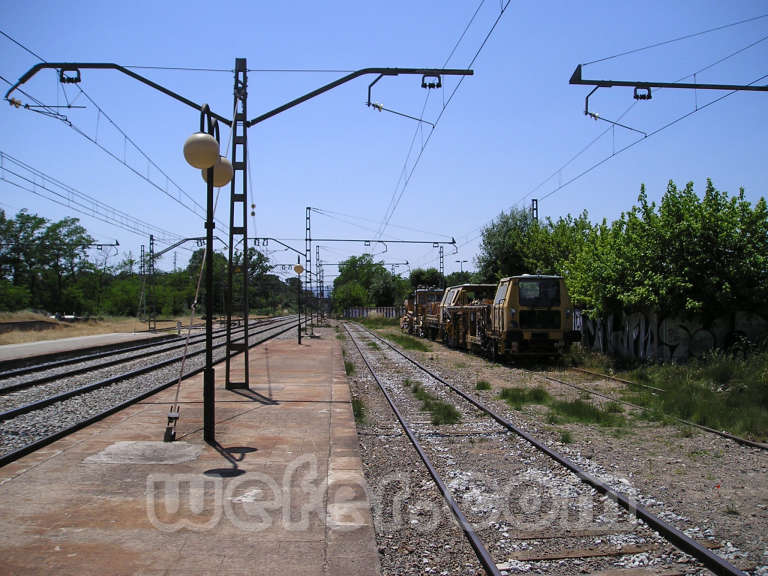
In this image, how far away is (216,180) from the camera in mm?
9727

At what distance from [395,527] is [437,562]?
2.75ft

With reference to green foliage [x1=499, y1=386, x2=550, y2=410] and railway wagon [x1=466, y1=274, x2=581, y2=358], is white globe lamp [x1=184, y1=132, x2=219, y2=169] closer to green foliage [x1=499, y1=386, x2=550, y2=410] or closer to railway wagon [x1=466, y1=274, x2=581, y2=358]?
green foliage [x1=499, y1=386, x2=550, y2=410]

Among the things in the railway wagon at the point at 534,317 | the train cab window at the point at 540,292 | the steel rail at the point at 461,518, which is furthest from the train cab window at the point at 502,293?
the steel rail at the point at 461,518

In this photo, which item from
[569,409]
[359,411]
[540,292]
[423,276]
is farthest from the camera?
[423,276]

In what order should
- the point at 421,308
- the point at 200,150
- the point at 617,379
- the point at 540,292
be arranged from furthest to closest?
1. the point at 421,308
2. the point at 540,292
3. the point at 617,379
4. the point at 200,150

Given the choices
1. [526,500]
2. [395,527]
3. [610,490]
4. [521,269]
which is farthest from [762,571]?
[521,269]

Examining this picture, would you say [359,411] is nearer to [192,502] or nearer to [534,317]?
[192,502]

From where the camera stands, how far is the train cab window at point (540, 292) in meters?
20.9

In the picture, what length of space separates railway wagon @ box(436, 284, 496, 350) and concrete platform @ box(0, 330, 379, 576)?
726 inches

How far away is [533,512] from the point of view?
20.0 ft

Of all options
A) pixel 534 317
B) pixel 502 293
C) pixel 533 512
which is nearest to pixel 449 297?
pixel 502 293

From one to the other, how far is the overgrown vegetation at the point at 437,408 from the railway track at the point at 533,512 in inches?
22.5

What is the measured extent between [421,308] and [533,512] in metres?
36.0

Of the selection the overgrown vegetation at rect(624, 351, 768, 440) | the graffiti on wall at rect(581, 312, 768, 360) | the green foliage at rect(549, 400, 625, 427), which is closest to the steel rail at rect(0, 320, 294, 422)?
the green foliage at rect(549, 400, 625, 427)
